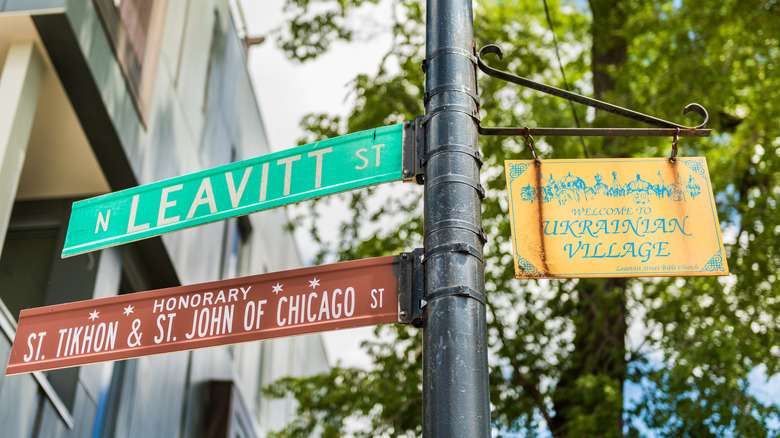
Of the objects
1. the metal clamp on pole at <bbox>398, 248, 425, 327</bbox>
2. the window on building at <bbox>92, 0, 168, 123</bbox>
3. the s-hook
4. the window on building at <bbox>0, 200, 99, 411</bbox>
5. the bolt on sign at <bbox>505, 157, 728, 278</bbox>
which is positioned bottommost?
the metal clamp on pole at <bbox>398, 248, 425, 327</bbox>

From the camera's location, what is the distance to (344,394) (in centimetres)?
1120

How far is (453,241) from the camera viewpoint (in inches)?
128

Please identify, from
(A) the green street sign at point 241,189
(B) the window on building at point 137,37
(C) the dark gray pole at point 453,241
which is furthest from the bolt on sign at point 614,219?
(B) the window on building at point 137,37

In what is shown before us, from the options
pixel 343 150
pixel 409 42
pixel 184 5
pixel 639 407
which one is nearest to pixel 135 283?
pixel 184 5

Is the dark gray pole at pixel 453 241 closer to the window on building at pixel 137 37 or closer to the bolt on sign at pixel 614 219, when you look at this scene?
the bolt on sign at pixel 614 219

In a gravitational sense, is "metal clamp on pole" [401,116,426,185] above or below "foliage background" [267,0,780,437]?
below

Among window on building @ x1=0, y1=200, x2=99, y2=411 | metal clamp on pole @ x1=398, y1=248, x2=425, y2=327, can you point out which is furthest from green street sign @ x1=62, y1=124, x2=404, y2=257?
window on building @ x1=0, y1=200, x2=99, y2=411

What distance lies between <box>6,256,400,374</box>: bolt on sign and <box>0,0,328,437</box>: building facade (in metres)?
3.12

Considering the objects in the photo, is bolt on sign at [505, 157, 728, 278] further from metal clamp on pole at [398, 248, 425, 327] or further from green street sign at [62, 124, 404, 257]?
green street sign at [62, 124, 404, 257]

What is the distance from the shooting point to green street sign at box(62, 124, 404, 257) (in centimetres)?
380

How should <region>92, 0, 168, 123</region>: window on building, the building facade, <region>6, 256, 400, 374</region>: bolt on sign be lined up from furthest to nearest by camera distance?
<region>92, 0, 168, 123</region>: window on building
the building facade
<region>6, 256, 400, 374</region>: bolt on sign

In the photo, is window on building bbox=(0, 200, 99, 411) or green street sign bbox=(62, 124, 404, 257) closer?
green street sign bbox=(62, 124, 404, 257)

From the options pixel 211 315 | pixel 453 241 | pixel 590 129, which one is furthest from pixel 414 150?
pixel 211 315

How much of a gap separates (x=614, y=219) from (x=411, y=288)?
1.10 m
